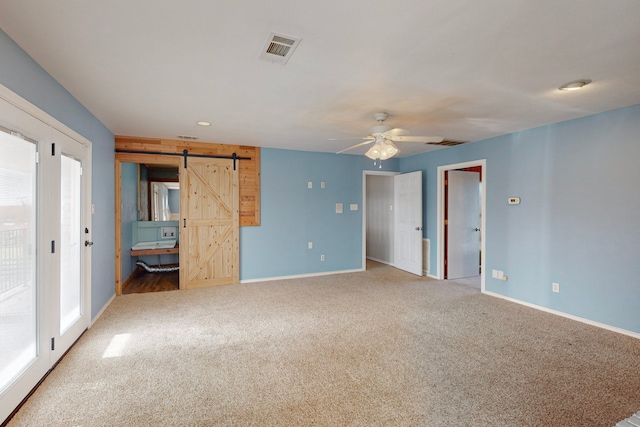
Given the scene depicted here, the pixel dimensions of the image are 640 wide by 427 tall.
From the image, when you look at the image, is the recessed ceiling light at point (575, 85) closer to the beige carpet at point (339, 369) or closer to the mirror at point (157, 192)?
the beige carpet at point (339, 369)

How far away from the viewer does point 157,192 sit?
23.2ft

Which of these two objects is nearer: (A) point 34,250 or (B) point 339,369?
(A) point 34,250

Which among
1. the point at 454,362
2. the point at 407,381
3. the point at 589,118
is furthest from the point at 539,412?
the point at 589,118

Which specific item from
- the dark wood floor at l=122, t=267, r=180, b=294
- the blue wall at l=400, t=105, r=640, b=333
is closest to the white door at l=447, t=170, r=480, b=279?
the blue wall at l=400, t=105, r=640, b=333

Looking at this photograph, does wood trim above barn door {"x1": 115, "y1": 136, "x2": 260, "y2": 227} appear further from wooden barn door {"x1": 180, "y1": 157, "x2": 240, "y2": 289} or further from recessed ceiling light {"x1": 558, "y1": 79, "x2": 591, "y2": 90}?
recessed ceiling light {"x1": 558, "y1": 79, "x2": 591, "y2": 90}

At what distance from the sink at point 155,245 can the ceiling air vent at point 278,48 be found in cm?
499

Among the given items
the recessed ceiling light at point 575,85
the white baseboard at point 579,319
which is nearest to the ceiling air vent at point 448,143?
the recessed ceiling light at point 575,85

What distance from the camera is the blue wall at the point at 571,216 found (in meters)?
3.21

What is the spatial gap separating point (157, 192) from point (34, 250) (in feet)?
17.2

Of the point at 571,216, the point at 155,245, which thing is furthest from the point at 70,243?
the point at 571,216

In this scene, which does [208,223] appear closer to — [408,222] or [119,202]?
[119,202]

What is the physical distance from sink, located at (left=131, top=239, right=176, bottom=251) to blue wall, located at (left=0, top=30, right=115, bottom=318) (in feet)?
4.96

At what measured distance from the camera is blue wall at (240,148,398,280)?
5.39 meters

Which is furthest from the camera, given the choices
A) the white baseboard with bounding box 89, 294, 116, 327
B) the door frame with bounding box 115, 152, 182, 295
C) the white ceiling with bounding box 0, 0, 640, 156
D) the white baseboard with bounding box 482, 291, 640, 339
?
Result: the door frame with bounding box 115, 152, 182, 295
